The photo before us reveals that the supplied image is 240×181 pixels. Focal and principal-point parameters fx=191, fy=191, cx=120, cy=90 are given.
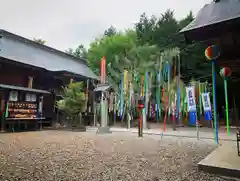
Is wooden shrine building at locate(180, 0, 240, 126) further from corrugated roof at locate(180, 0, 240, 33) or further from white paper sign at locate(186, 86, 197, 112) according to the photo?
white paper sign at locate(186, 86, 197, 112)

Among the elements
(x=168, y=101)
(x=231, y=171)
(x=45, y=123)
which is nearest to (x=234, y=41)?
(x=231, y=171)

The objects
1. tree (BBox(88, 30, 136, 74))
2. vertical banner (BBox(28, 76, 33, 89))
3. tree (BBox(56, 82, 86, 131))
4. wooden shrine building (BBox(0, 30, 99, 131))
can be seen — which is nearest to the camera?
wooden shrine building (BBox(0, 30, 99, 131))

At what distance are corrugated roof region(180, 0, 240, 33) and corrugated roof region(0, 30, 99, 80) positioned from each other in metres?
10.3

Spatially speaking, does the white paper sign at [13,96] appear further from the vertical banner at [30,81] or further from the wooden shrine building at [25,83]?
the vertical banner at [30,81]

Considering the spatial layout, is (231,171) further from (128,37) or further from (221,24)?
(128,37)

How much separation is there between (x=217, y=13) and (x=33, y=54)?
1427cm

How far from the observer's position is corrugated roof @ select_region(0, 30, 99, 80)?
475 inches

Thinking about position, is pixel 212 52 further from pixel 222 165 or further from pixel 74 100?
pixel 74 100

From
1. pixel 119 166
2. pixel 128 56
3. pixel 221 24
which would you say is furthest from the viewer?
pixel 128 56

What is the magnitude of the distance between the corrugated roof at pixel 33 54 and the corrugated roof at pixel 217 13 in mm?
10316

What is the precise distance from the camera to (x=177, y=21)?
58.0 feet

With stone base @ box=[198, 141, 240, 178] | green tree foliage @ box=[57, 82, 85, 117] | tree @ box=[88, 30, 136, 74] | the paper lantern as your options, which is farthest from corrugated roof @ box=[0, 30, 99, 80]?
stone base @ box=[198, 141, 240, 178]

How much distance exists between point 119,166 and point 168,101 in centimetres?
921

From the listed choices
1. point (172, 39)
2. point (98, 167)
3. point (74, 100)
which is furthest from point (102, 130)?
point (172, 39)
